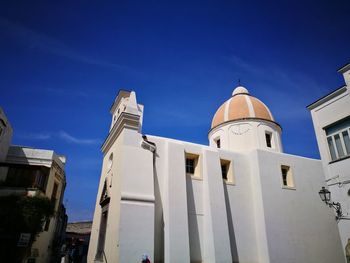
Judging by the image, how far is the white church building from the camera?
963 centimetres

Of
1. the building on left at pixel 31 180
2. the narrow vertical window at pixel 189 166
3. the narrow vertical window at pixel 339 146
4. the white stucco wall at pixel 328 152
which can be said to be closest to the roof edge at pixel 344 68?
the white stucco wall at pixel 328 152

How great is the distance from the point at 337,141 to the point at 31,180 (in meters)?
16.2

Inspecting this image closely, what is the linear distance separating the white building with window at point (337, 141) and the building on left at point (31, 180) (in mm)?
14343

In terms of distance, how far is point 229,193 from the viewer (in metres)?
12.9

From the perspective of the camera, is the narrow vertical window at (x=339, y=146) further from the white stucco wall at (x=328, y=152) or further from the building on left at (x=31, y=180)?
the building on left at (x=31, y=180)

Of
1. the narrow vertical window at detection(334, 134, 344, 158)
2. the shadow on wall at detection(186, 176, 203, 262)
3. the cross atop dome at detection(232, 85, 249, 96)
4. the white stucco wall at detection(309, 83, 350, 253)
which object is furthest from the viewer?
the cross atop dome at detection(232, 85, 249, 96)

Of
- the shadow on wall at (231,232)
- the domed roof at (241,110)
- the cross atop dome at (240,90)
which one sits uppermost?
the cross atop dome at (240,90)

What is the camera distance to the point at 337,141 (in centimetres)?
993

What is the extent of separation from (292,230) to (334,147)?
5.16 metres

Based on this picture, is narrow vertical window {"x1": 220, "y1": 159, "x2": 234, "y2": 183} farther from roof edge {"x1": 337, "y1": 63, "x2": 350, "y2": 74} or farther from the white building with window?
roof edge {"x1": 337, "y1": 63, "x2": 350, "y2": 74}

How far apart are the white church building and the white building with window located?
3.65m

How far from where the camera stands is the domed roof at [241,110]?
54.6ft

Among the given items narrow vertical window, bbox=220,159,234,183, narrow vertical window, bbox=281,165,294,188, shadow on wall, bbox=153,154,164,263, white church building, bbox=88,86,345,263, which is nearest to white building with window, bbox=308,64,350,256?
white church building, bbox=88,86,345,263

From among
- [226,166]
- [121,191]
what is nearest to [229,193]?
[226,166]
